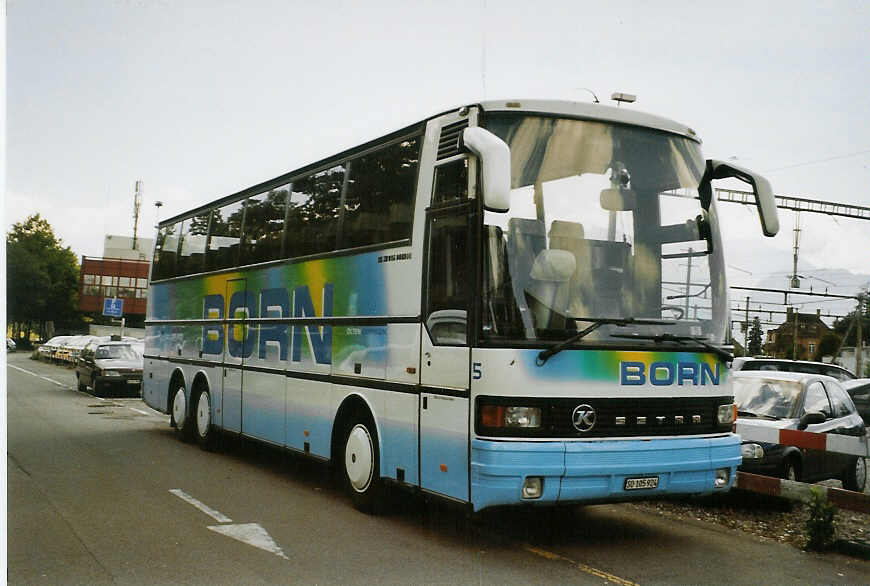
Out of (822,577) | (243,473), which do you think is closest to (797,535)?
(822,577)

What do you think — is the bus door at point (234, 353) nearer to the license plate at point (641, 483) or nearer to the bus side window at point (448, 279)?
the bus side window at point (448, 279)

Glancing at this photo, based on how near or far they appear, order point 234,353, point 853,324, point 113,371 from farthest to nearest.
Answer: point 853,324 < point 113,371 < point 234,353

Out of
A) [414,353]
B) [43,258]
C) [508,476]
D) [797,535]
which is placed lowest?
[797,535]

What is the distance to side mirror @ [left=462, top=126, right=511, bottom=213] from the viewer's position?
662 cm

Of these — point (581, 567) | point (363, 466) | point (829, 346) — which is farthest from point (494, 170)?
point (829, 346)

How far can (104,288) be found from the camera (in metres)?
76.9

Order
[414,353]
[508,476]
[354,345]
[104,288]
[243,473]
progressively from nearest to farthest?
1. [508,476]
2. [414,353]
3. [354,345]
4. [243,473]
5. [104,288]

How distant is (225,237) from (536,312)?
26.7 feet

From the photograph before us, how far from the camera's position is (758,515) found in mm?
10086

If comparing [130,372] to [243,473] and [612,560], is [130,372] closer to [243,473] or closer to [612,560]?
[243,473]

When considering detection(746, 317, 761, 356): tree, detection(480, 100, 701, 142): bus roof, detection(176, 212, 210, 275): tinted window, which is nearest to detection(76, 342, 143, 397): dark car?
detection(176, 212, 210, 275): tinted window

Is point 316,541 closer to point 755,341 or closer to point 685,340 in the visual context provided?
point 685,340

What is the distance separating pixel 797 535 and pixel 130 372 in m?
22.9

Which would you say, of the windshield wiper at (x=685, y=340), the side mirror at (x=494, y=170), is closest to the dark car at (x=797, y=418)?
the windshield wiper at (x=685, y=340)
